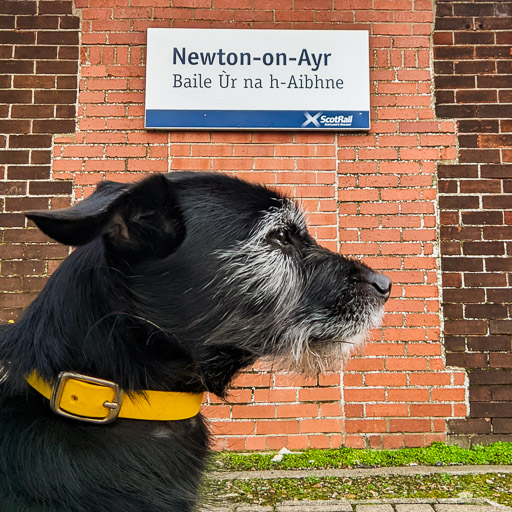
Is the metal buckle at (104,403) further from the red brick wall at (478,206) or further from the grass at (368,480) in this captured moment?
the red brick wall at (478,206)

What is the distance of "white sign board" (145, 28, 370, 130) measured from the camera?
412 cm

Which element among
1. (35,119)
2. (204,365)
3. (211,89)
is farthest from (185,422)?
(35,119)

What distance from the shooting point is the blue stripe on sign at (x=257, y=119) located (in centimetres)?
412

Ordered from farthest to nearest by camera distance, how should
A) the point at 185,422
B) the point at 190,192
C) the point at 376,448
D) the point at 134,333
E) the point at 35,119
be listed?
the point at 35,119 → the point at 376,448 → the point at 190,192 → the point at 185,422 → the point at 134,333

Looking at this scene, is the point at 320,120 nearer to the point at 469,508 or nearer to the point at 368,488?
the point at 368,488

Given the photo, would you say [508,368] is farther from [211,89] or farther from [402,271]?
[211,89]

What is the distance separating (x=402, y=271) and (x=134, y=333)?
288 cm

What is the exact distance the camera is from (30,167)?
4.18 metres

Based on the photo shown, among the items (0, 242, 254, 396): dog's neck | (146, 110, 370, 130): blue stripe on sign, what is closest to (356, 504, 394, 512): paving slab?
(0, 242, 254, 396): dog's neck

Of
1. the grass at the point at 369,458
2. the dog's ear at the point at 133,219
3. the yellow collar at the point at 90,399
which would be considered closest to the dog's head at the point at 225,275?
the dog's ear at the point at 133,219

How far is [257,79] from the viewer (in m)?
4.15

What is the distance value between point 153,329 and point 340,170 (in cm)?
282

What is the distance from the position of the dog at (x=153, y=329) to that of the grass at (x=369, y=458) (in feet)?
6.45

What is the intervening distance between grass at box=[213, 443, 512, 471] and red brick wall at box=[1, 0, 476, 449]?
8cm
